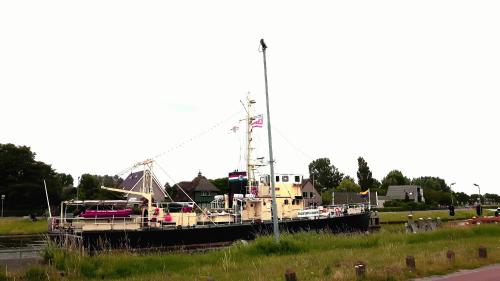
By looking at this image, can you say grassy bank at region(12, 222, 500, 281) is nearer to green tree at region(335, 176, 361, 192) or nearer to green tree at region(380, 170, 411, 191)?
green tree at region(335, 176, 361, 192)

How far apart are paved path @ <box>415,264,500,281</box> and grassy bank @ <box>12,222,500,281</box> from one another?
0.33 meters

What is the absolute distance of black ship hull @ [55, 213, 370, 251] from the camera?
1033 inches

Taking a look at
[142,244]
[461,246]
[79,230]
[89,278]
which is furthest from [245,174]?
[89,278]

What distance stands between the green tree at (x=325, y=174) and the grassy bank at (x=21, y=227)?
10796 centimetres

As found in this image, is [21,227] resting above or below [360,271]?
below

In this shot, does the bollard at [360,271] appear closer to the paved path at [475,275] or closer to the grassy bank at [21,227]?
the paved path at [475,275]

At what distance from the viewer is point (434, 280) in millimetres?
10773

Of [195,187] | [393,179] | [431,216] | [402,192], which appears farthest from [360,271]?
[393,179]

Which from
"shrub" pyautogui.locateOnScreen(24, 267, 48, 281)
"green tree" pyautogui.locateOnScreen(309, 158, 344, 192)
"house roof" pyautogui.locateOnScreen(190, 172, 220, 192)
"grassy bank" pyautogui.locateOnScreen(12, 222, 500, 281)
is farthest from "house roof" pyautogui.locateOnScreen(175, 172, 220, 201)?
"shrub" pyautogui.locateOnScreen(24, 267, 48, 281)

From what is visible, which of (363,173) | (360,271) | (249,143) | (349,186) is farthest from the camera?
(363,173)

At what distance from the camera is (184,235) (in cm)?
2884

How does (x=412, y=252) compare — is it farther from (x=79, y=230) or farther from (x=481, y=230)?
(x=79, y=230)

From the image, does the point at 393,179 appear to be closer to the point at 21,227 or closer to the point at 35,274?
the point at 21,227

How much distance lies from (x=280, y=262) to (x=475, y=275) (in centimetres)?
560
